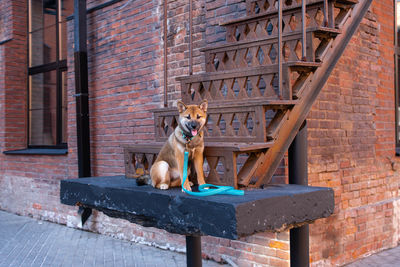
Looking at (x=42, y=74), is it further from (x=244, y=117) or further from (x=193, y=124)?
(x=193, y=124)

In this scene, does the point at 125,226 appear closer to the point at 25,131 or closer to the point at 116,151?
the point at 116,151

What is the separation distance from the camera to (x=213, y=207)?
236 centimetres

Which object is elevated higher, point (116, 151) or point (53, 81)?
point (53, 81)

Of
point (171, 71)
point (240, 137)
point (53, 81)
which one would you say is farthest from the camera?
point (53, 81)

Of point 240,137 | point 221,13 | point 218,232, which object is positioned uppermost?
point 221,13

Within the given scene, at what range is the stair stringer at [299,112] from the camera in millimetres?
3107

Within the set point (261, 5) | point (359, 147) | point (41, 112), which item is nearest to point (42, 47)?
point (41, 112)

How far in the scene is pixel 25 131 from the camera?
8.51 metres

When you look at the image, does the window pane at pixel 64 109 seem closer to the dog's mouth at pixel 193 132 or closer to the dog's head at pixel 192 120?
the dog's head at pixel 192 120

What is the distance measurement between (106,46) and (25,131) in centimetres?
336

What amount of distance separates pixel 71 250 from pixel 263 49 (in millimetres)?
3692

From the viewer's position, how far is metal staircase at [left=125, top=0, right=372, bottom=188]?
9.64ft

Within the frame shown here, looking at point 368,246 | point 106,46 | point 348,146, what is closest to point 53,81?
point 106,46

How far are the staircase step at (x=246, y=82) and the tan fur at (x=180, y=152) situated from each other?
653mm
